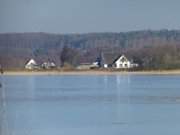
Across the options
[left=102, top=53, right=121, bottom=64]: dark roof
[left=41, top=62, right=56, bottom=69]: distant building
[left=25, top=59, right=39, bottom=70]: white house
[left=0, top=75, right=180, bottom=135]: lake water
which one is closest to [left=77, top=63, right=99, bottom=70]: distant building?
[left=102, top=53, right=121, bottom=64]: dark roof

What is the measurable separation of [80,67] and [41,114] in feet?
128

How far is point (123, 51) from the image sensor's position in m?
61.8

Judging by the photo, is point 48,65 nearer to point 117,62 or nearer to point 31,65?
point 31,65

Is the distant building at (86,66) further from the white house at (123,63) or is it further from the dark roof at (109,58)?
the white house at (123,63)

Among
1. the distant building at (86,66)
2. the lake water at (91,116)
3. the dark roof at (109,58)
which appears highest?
the dark roof at (109,58)

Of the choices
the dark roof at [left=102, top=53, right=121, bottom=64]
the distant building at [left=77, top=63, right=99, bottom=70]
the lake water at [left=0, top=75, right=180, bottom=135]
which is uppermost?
the dark roof at [left=102, top=53, right=121, bottom=64]

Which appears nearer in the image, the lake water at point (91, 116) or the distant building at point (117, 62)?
the lake water at point (91, 116)

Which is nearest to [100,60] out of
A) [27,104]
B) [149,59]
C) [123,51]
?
[123,51]

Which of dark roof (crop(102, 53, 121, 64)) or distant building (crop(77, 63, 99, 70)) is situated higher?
dark roof (crop(102, 53, 121, 64))

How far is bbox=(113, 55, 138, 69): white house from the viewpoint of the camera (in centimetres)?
5391

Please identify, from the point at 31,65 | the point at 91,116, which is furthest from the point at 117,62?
the point at 91,116

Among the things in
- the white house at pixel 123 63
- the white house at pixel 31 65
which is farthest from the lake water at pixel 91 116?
the white house at pixel 123 63

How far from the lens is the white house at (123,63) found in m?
53.9

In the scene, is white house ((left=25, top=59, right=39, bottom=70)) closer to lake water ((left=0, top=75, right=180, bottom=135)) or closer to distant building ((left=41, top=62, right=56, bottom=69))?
distant building ((left=41, top=62, right=56, bottom=69))
